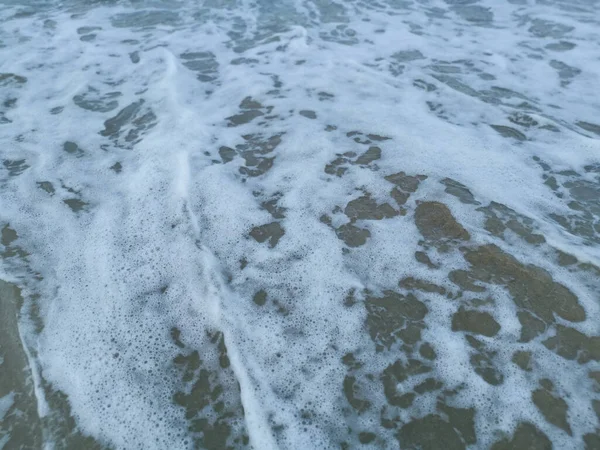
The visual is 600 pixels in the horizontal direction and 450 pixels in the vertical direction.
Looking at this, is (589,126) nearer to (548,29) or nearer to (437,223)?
(437,223)

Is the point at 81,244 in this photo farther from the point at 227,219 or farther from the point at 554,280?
the point at 554,280

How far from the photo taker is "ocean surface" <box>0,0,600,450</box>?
8.21ft

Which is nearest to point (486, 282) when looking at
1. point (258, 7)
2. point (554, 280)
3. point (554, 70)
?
point (554, 280)

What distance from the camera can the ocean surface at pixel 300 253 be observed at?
2504 millimetres

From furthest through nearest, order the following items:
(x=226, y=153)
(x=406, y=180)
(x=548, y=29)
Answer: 1. (x=548, y=29)
2. (x=226, y=153)
3. (x=406, y=180)

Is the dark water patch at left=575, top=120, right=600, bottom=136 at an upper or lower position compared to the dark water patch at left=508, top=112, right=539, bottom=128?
upper

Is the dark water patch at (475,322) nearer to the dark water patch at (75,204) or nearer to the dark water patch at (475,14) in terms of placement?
the dark water patch at (75,204)

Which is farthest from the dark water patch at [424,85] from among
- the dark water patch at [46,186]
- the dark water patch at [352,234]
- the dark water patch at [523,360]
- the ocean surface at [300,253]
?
the dark water patch at [46,186]

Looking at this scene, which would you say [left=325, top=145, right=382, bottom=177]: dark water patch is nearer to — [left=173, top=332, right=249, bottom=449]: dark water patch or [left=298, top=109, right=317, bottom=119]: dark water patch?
[left=298, top=109, right=317, bottom=119]: dark water patch

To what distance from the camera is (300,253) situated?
3.50 meters

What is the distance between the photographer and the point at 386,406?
2.53 meters

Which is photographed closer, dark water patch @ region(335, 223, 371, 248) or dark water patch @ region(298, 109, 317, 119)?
dark water patch @ region(335, 223, 371, 248)

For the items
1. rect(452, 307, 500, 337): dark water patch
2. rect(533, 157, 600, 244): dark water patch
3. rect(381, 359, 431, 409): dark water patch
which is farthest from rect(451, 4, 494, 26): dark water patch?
rect(381, 359, 431, 409): dark water patch

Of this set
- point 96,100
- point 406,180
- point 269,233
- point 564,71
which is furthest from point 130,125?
point 564,71
